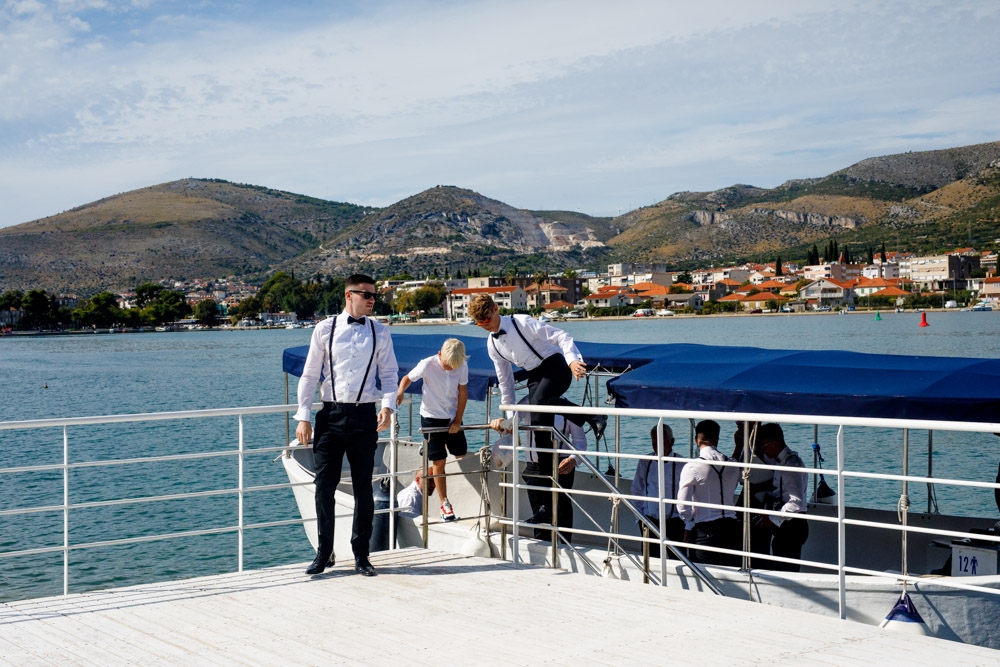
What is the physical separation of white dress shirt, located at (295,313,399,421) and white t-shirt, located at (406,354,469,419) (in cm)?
184

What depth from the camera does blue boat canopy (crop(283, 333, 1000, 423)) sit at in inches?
243

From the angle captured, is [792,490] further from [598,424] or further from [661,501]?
[598,424]

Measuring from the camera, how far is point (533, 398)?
725cm

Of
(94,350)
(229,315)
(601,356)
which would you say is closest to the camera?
(601,356)

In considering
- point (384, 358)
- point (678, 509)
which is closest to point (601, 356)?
point (678, 509)

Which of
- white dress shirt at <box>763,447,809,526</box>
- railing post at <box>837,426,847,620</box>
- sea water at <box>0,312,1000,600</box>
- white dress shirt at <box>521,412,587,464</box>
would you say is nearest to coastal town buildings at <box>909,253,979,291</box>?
sea water at <box>0,312,1000,600</box>

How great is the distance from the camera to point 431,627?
192 inches

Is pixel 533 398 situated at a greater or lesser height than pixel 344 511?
greater

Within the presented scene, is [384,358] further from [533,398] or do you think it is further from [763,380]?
[763,380]

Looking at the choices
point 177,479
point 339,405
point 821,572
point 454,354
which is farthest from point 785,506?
point 177,479

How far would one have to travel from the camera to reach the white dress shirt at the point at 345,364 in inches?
233

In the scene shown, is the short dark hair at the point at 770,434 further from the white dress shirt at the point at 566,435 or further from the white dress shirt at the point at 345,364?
the white dress shirt at the point at 345,364

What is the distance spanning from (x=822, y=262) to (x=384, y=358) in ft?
656

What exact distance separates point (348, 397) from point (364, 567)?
3.61 feet
